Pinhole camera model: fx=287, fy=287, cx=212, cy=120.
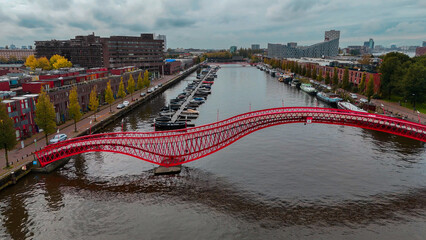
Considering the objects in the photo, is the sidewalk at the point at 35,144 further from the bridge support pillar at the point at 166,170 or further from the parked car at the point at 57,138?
the bridge support pillar at the point at 166,170

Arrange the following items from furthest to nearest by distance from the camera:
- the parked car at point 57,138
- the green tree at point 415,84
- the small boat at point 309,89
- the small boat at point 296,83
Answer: the small boat at point 296,83
the small boat at point 309,89
the green tree at point 415,84
the parked car at point 57,138

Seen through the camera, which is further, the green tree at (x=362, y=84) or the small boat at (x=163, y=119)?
the green tree at (x=362, y=84)

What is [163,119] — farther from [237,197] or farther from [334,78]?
[334,78]

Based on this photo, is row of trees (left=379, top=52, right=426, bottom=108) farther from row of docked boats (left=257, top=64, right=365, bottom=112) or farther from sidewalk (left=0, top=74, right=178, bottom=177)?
sidewalk (left=0, top=74, right=178, bottom=177)

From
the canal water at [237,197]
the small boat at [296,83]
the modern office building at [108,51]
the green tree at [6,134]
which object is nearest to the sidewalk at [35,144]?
the green tree at [6,134]

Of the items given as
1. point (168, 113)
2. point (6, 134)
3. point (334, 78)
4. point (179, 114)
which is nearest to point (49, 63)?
point (168, 113)

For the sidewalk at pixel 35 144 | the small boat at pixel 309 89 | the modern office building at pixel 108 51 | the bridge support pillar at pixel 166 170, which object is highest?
the modern office building at pixel 108 51

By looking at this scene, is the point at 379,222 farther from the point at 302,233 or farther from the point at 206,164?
the point at 206,164
